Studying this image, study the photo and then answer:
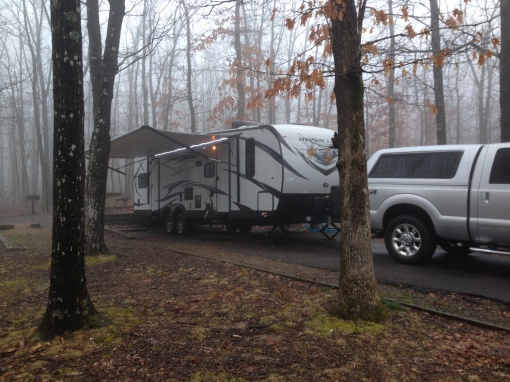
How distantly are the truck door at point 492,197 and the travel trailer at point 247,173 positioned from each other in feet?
9.73

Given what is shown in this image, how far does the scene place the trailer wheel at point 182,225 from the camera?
48.9ft

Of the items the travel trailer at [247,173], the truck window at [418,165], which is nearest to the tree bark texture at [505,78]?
the truck window at [418,165]

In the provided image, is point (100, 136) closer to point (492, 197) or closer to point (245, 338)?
point (245, 338)

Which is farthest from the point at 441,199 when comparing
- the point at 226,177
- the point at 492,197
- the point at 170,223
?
the point at 170,223

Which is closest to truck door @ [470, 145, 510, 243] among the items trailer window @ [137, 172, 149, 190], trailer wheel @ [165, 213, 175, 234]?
trailer wheel @ [165, 213, 175, 234]

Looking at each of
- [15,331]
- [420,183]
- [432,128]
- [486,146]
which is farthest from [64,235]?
[432,128]

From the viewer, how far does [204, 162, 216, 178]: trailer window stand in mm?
13324

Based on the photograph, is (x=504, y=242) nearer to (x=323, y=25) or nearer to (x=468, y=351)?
(x=468, y=351)

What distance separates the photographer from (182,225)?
49.5 feet

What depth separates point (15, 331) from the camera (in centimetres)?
486

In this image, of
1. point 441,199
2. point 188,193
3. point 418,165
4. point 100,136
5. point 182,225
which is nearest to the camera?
point 441,199

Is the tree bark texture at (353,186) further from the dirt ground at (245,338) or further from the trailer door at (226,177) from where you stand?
the trailer door at (226,177)

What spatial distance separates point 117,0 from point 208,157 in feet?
15.6

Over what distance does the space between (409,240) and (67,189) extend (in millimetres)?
6016
